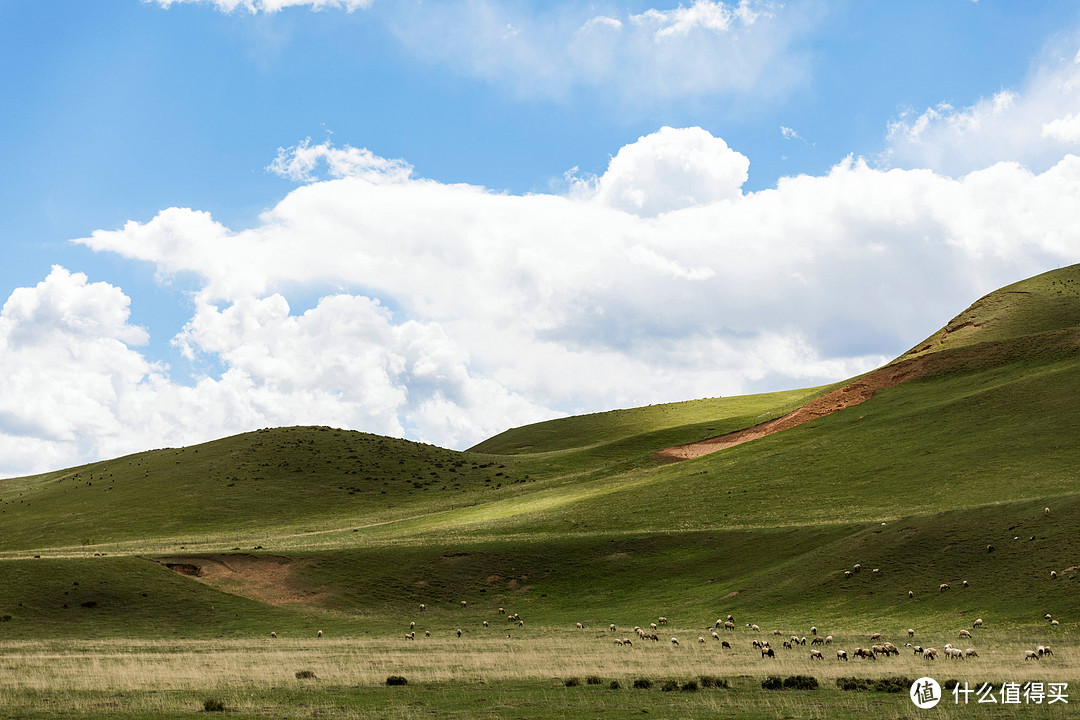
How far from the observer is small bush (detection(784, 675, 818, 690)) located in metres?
23.5

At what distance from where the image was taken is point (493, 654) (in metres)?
34.2

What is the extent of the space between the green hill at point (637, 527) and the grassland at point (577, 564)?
316mm

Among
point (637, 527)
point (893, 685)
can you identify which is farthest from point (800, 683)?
point (637, 527)

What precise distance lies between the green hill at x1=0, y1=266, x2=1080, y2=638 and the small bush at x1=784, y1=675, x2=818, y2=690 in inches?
674

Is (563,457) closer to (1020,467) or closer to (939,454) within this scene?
(939,454)

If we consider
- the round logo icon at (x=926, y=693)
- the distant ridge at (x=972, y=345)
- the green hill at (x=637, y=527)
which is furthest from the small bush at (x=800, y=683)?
the distant ridge at (x=972, y=345)

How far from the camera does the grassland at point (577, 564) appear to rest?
25.5 m

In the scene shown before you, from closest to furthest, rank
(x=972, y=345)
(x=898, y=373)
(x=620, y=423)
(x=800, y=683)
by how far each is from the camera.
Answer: (x=800, y=683)
(x=972, y=345)
(x=898, y=373)
(x=620, y=423)

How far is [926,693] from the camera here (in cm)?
2106

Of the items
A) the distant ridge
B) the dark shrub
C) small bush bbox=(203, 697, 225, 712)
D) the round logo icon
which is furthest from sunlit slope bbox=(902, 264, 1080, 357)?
small bush bbox=(203, 697, 225, 712)

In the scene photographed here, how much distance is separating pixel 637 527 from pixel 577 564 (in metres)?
8.30

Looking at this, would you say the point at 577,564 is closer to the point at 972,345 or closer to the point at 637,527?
the point at 637,527

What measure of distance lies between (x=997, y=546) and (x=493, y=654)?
30.0m

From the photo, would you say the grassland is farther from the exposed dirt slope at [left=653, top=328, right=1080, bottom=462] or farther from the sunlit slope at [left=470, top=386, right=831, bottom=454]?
the sunlit slope at [left=470, top=386, right=831, bottom=454]
